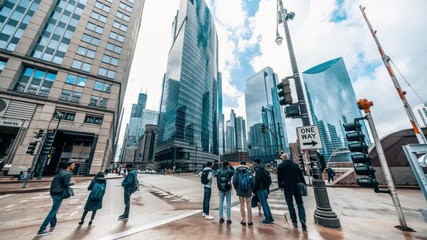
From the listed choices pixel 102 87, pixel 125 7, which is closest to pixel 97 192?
pixel 102 87

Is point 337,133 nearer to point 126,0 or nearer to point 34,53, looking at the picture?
point 126,0

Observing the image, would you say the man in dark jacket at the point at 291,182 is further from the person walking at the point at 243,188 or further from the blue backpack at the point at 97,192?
the blue backpack at the point at 97,192

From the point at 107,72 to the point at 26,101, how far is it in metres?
11.3

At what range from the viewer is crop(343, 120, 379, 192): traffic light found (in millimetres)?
4031

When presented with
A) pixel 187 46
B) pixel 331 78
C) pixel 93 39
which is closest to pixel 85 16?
pixel 93 39

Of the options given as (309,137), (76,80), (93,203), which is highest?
(76,80)

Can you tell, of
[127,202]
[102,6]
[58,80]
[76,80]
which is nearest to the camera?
[127,202]

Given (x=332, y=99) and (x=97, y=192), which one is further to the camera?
(x=332, y=99)

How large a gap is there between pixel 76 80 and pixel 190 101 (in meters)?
64.0

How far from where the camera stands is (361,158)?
4.25 metres

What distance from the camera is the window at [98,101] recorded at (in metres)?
25.4

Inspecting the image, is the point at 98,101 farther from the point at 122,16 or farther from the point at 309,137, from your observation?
the point at 309,137

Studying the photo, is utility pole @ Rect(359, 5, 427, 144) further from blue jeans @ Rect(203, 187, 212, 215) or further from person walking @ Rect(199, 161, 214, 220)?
blue jeans @ Rect(203, 187, 212, 215)

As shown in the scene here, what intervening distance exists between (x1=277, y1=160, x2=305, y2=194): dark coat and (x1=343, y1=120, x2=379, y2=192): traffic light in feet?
4.45
